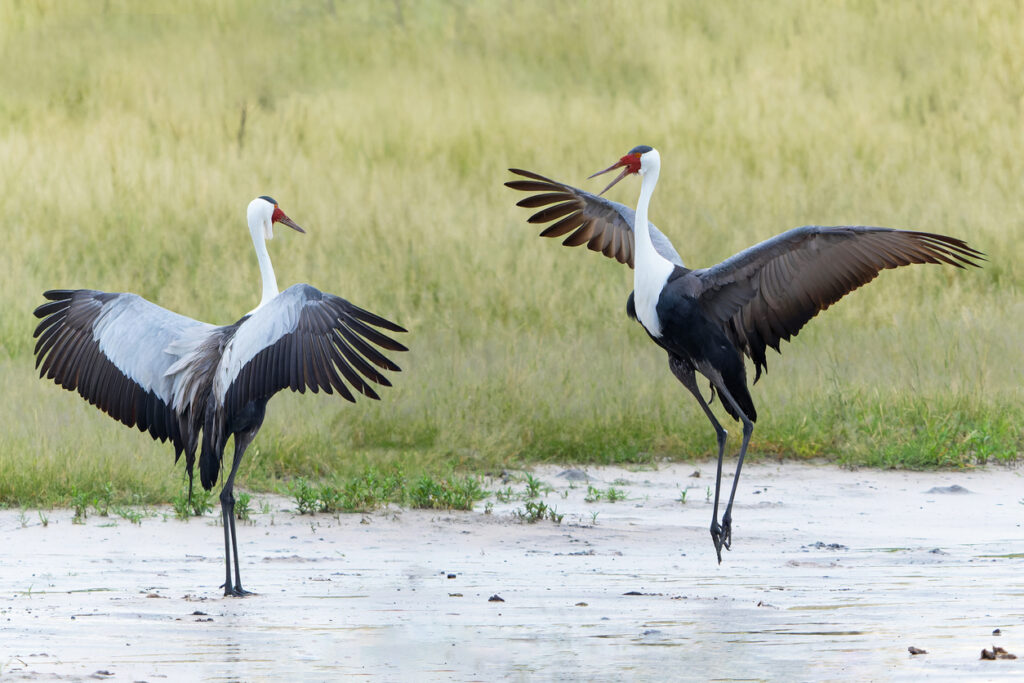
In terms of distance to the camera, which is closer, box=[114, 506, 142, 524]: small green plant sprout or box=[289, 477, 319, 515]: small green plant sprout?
box=[114, 506, 142, 524]: small green plant sprout

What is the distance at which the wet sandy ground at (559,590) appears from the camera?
15.7ft

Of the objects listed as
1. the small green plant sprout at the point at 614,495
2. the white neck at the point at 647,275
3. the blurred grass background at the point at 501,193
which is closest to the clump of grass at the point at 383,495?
the blurred grass background at the point at 501,193

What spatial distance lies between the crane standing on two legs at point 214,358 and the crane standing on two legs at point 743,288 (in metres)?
1.69

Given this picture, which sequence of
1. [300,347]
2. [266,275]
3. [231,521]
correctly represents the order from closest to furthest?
[300,347] < [231,521] < [266,275]

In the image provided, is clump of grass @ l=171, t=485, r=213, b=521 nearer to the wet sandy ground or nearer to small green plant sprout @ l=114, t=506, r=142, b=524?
the wet sandy ground

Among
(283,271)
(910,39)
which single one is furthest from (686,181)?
(910,39)

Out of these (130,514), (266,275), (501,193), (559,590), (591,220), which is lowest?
(559,590)

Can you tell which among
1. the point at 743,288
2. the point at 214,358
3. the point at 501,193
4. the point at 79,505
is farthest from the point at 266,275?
the point at 501,193

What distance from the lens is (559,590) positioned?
6.04m

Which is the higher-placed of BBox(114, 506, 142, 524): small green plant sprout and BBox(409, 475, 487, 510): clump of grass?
BBox(409, 475, 487, 510): clump of grass

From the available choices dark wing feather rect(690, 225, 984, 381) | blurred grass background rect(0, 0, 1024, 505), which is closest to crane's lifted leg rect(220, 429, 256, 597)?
blurred grass background rect(0, 0, 1024, 505)

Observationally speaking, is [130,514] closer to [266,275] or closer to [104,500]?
[104,500]

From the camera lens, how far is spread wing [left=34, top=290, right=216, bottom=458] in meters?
6.63

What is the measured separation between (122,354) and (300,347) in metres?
1.20
